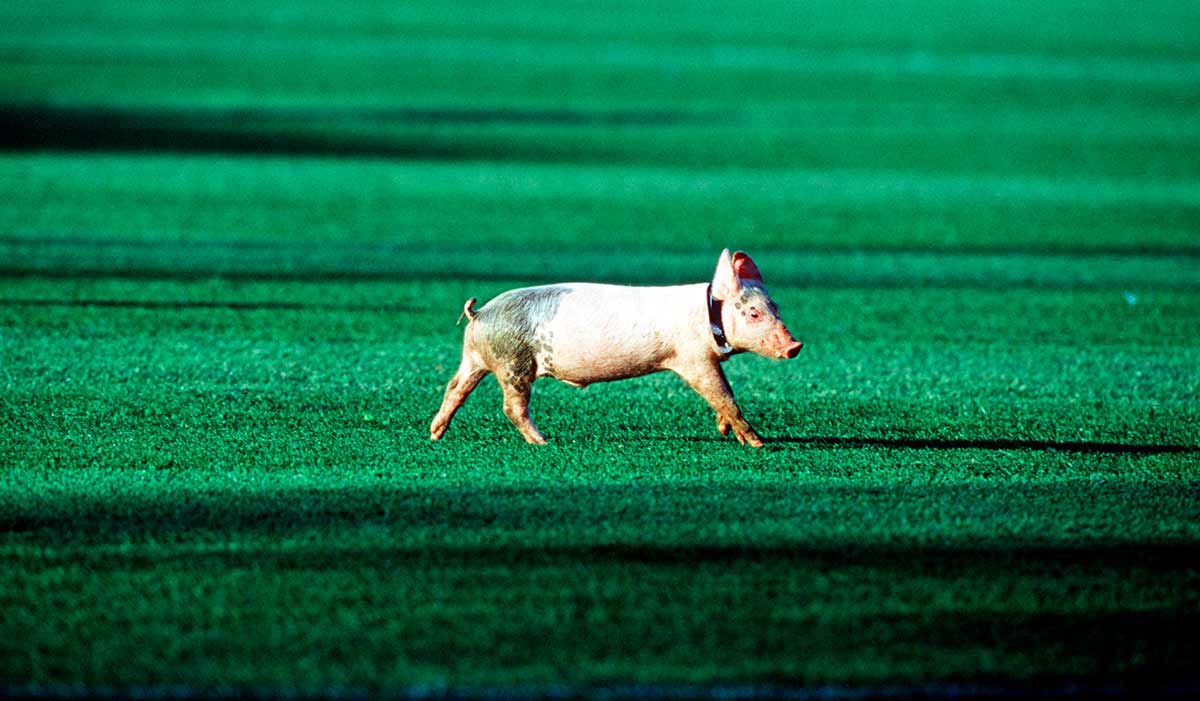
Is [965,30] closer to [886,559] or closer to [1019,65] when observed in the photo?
[1019,65]

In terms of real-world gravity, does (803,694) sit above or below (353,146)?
below

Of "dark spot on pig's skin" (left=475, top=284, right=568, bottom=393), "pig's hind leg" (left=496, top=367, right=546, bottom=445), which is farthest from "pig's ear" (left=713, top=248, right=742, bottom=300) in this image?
"pig's hind leg" (left=496, top=367, right=546, bottom=445)

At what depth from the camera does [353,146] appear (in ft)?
39.9

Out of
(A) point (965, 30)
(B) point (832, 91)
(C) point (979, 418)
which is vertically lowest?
(C) point (979, 418)

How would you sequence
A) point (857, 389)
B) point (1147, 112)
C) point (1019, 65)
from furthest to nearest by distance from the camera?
point (1019, 65)
point (1147, 112)
point (857, 389)

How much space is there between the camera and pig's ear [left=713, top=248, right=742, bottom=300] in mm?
4328

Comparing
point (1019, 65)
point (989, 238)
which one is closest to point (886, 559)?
point (989, 238)

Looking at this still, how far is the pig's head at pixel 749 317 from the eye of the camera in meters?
4.29

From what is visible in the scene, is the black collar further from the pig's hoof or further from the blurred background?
the blurred background

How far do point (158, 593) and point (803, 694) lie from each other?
4.50 ft

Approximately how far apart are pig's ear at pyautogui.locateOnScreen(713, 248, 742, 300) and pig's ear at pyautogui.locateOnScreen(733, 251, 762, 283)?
0.02 m

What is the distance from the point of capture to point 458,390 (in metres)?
4.56

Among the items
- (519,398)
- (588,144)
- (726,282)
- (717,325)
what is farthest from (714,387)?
(588,144)

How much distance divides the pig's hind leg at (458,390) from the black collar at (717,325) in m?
0.62
